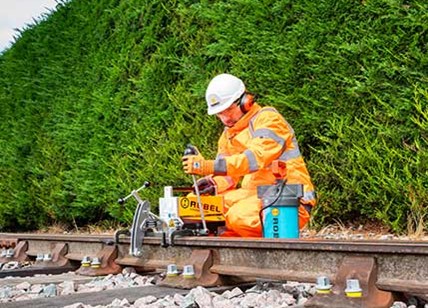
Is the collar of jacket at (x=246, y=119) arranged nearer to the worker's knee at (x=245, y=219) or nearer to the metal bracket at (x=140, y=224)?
the worker's knee at (x=245, y=219)

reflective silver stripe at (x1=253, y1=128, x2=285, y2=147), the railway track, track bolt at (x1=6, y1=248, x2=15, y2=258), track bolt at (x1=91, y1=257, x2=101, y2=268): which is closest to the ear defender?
reflective silver stripe at (x1=253, y1=128, x2=285, y2=147)

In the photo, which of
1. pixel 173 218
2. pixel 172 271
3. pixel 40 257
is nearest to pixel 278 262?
pixel 172 271

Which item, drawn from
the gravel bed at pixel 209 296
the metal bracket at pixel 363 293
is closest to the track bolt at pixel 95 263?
the gravel bed at pixel 209 296

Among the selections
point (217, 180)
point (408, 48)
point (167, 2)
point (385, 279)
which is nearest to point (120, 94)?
point (167, 2)

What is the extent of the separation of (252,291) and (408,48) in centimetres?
290

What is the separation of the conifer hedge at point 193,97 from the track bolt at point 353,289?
2871mm

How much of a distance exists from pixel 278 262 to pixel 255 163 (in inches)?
43.4

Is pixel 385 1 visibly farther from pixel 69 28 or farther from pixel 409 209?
pixel 69 28

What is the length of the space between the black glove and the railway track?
74 cm

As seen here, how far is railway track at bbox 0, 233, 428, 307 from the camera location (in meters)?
2.94

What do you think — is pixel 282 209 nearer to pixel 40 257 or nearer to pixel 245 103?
pixel 245 103

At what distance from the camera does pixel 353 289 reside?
2.87m

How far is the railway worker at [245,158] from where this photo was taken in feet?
15.3

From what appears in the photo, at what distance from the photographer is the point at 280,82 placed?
21.7ft
